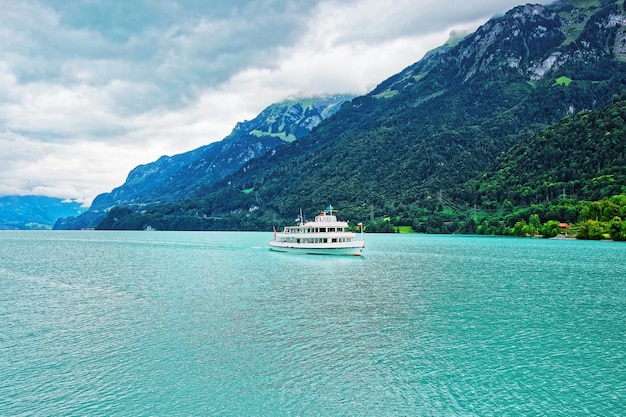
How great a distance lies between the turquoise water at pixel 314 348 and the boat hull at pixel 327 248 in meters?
44.2

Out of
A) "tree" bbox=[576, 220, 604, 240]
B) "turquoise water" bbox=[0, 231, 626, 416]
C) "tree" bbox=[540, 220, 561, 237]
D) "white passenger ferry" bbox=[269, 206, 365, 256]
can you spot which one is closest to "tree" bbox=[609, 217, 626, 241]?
"tree" bbox=[576, 220, 604, 240]

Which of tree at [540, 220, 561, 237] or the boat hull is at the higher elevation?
tree at [540, 220, 561, 237]

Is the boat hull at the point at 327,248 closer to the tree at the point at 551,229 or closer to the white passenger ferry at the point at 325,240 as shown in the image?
the white passenger ferry at the point at 325,240

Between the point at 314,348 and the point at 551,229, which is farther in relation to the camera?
A: the point at 551,229

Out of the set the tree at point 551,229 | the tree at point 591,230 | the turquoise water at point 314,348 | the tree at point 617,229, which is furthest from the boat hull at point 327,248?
the tree at point 551,229

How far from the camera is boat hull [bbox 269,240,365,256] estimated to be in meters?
106

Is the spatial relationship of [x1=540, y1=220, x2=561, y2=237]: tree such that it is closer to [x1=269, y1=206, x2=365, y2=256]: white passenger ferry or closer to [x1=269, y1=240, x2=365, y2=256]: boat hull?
[x1=269, y1=206, x2=365, y2=256]: white passenger ferry

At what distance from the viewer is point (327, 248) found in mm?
109562

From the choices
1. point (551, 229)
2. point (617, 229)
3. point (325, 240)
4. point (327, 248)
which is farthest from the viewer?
point (551, 229)

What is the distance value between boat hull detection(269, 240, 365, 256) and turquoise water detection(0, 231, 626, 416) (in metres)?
44.2

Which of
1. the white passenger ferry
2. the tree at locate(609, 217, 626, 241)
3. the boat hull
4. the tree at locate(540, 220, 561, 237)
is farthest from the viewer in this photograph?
the tree at locate(540, 220, 561, 237)

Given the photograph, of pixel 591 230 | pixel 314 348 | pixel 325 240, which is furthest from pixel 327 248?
Answer: pixel 591 230

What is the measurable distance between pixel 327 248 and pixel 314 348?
7913 centimetres

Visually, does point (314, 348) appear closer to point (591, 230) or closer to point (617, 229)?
point (617, 229)
